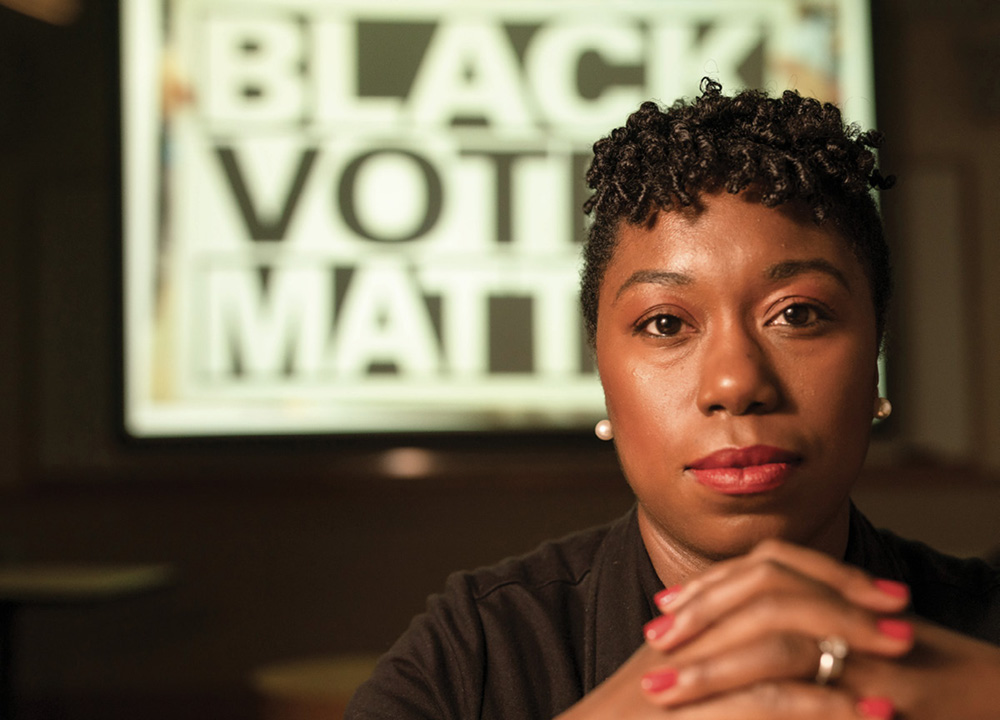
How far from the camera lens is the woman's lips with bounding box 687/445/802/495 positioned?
3.11 feet

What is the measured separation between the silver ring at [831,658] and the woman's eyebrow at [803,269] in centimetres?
37

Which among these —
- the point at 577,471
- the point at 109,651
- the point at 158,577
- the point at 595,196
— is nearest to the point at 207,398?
the point at 158,577

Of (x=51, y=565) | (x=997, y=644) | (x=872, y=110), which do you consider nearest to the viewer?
(x=997, y=644)

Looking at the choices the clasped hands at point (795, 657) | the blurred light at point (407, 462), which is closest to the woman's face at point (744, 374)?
the clasped hands at point (795, 657)

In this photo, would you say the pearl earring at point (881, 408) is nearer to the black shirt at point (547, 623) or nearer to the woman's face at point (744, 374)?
the woman's face at point (744, 374)

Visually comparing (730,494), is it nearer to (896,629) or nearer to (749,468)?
(749,468)

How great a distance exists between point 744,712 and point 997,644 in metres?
0.53

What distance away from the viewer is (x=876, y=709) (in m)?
0.80

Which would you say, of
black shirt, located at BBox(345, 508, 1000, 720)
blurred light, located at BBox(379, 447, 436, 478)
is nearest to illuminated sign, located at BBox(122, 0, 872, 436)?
blurred light, located at BBox(379, 447, 436, 478)

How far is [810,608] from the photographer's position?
82cm

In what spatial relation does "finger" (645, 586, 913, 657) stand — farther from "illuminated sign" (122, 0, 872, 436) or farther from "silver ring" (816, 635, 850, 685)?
"illuminated sign" (122, 0, 872, 436)

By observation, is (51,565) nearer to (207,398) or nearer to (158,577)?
(158,577)

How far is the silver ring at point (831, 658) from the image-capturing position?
808mm

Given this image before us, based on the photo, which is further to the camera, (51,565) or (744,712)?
(51,565)
